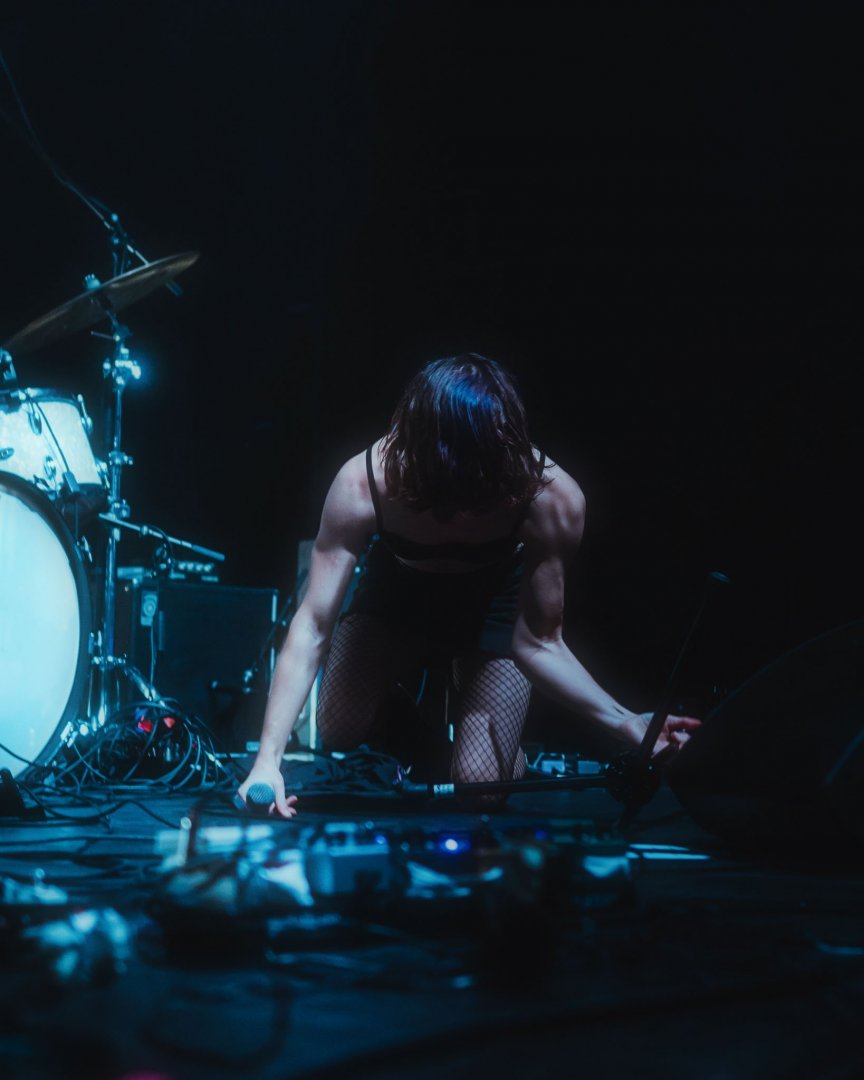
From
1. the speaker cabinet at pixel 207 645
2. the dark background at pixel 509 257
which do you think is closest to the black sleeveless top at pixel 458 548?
the dark background at pixel 509 257

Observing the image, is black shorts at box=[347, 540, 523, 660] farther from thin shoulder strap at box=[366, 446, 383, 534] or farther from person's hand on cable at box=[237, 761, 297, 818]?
person's hand on cable at box=[237, 761, 297, 818]

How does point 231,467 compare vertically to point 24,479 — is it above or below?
above

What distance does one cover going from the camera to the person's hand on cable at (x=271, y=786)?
157 cm

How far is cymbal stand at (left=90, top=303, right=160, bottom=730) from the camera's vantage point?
3.14m

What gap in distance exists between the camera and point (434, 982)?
0.84m

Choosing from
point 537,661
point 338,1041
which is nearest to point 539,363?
point 537,661

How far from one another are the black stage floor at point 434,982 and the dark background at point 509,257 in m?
2.37

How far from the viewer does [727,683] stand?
11.3 feet

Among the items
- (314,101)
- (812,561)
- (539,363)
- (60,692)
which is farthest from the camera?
(314,101)

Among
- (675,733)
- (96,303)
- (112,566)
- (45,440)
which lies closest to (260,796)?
(675,733)

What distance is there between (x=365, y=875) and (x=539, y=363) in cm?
299

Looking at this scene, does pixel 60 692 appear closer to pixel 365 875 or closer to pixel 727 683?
pixel 365 875

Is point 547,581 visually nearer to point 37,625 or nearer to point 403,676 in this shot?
point 403,676

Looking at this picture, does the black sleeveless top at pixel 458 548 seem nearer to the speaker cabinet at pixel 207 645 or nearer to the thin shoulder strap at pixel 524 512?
the thin shoulder strap at pixel 524 512
